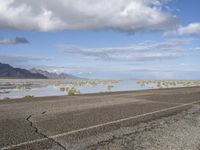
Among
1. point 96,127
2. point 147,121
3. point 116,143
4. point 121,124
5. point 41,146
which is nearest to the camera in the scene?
point 41,146

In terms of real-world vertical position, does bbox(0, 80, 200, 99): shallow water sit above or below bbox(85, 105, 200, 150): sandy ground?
above

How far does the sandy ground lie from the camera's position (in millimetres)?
7511

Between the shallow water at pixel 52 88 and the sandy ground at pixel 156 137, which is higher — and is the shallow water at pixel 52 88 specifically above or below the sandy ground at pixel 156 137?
above

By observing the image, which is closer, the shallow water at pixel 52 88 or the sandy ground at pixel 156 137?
the sandy ground at pixel 156 137

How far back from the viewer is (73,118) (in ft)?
38.3

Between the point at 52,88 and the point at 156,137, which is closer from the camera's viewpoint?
the point at 156,137

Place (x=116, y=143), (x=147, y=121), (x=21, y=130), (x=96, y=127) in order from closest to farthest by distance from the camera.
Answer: (x=116, y=143) < (x=21, y=130) < (x=96, y=127) < (x=147, y=121)

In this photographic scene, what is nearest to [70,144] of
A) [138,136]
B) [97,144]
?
[97,144]

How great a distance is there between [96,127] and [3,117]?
408cm

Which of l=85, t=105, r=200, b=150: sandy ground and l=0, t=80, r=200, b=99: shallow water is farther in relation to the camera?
l=0, t=80, r=200, b=99: shallow water

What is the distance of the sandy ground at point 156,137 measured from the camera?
751 centimetres

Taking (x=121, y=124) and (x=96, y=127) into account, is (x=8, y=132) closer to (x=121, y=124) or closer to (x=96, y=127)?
(x=96, y=127)

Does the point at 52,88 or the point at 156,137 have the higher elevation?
the point at 52,88

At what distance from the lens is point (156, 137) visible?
8609 mm
